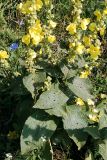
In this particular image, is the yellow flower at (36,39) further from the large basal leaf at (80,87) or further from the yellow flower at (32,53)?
the large basal leaf at (80,87)

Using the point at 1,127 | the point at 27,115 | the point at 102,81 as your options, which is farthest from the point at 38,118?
the point at 102,81

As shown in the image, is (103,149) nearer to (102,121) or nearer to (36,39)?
(102,121)

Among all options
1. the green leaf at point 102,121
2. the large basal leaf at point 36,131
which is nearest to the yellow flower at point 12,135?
the large basal leaf at point 36,131

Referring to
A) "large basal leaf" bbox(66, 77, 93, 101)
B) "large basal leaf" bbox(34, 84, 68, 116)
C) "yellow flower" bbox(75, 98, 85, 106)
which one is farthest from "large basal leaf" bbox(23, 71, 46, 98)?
"yellow flower" bbox(75, 98, 85, 106)

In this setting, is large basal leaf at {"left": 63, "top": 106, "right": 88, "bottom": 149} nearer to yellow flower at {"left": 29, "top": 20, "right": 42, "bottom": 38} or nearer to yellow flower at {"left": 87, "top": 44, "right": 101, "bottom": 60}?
yellow flower at {"left": 87, "top": 44, "right": 101, "bottom": 60}

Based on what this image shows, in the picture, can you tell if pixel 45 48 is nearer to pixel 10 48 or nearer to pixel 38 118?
pixel 38 118
